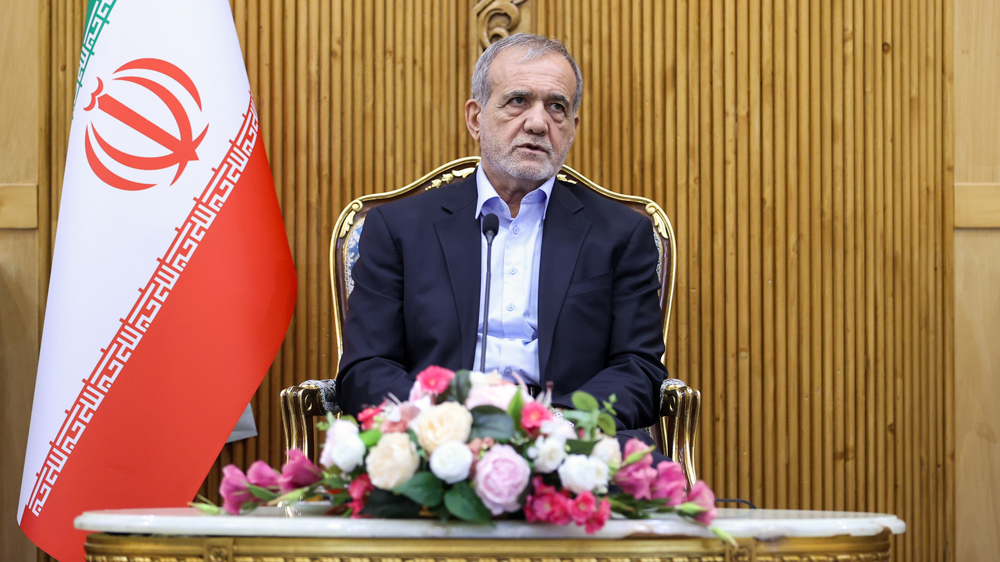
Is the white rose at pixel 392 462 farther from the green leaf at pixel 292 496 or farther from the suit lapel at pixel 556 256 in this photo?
the suit lapel at pixel 556 256

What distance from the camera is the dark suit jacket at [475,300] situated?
6.53 ft

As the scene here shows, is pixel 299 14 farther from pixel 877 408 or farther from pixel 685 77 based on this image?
pixel 877 408

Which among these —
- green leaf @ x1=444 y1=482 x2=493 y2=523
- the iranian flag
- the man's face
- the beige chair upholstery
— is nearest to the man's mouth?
the man's face

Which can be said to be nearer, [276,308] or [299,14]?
[276,308]

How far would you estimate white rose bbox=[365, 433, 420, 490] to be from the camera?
→ 1.03m

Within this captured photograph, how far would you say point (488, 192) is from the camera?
2193 millimetres

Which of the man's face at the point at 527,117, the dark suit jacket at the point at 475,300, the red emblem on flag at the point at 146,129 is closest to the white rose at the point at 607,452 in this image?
the dark suit jacket at the point at 475,300

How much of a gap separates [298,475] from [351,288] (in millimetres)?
1146

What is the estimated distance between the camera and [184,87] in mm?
2150

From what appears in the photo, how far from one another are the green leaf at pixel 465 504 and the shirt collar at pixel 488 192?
1.19m

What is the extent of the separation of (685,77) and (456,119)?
67cm

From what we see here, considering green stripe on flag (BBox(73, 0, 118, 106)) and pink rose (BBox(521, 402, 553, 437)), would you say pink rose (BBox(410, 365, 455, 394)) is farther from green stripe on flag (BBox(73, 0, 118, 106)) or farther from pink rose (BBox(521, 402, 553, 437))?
green stripe on flag (BBox(73, 0, 118, 106))

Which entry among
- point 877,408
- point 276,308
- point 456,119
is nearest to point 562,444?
point 276,308

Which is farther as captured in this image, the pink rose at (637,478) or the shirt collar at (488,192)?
the shirt collar at (488,192)
